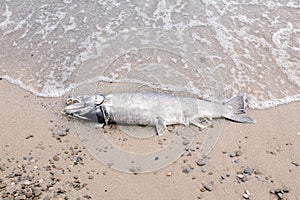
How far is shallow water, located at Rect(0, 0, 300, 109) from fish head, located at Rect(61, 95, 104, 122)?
27.3 inches

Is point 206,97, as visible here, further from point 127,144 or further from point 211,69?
point 127,144

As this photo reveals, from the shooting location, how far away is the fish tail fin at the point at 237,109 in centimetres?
491

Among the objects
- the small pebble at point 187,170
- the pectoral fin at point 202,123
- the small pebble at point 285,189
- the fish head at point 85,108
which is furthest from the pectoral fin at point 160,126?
the small pebble at point 285,189

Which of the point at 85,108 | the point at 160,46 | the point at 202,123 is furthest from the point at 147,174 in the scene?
the point at 160,46

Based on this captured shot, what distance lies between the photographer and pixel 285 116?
16.5 feet

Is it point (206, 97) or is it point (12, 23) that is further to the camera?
point (12, 23)

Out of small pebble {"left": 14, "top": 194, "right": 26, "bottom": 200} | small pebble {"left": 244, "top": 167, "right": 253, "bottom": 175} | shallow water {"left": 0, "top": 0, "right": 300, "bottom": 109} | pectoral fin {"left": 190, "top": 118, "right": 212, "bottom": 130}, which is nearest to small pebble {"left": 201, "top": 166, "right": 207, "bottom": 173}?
small pebble {"left": 244, "top": 167, "right": 253, "bottom": 175}

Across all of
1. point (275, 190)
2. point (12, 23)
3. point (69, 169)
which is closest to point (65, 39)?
point (12, 23)

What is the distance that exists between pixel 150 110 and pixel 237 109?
131cm

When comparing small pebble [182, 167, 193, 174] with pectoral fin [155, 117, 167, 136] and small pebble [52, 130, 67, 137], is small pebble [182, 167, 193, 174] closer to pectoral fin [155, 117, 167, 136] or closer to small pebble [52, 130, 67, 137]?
pectoral fin [155, 117, 167, 136]

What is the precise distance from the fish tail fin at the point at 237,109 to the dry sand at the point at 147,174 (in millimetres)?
106

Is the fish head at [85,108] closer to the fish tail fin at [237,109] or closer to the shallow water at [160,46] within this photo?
the shallow water at [160,46]

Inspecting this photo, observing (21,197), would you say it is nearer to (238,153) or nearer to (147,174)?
(147,174)

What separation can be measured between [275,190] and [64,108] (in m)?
3.07
